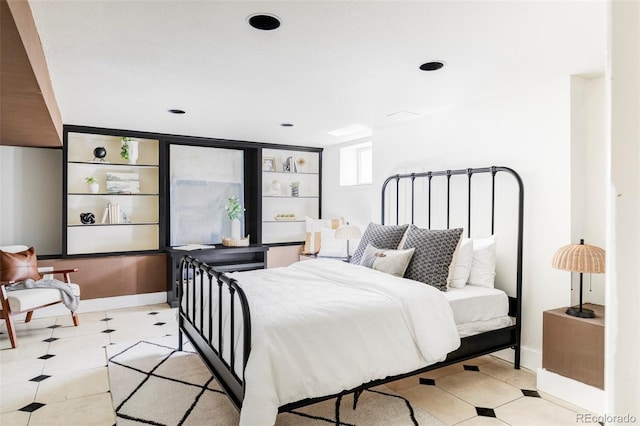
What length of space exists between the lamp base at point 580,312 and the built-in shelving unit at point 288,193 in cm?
424

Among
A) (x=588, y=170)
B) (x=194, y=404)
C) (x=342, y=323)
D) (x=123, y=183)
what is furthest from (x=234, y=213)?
(x=588, y=170)

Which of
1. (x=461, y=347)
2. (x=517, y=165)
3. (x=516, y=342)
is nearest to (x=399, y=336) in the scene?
(x=461, y=347)

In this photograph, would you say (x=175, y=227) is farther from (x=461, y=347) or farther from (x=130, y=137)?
(x=461, y=347)

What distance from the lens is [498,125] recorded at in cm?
354

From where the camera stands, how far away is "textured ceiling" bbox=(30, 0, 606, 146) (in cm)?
204

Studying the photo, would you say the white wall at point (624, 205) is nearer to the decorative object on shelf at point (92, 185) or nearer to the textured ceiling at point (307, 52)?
the textured ceiling at point (307, 52)

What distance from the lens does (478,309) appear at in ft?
9.79

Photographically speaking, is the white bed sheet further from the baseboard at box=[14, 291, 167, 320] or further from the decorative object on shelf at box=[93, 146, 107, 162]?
the decorative object on shelf at box=[93, 146, 107, 162]

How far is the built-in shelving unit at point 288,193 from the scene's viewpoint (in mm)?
6219

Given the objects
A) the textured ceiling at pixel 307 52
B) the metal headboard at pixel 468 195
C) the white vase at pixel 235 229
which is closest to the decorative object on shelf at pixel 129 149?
the textured ceiling at pixel 307 52

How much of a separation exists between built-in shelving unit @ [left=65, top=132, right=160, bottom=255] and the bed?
205cm

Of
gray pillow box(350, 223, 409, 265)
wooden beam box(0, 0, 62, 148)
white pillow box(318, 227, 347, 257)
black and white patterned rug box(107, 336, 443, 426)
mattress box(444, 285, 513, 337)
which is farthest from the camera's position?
white pillow box(318, 227, 347, 257)

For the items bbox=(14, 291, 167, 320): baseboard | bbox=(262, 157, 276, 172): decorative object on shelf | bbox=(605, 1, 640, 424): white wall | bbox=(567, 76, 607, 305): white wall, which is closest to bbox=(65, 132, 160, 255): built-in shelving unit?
bbox=(14, 291, 167, 320): baseboard

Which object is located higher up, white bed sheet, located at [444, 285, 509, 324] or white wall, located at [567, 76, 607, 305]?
white wall, located at [567, 76, 607, 305]
